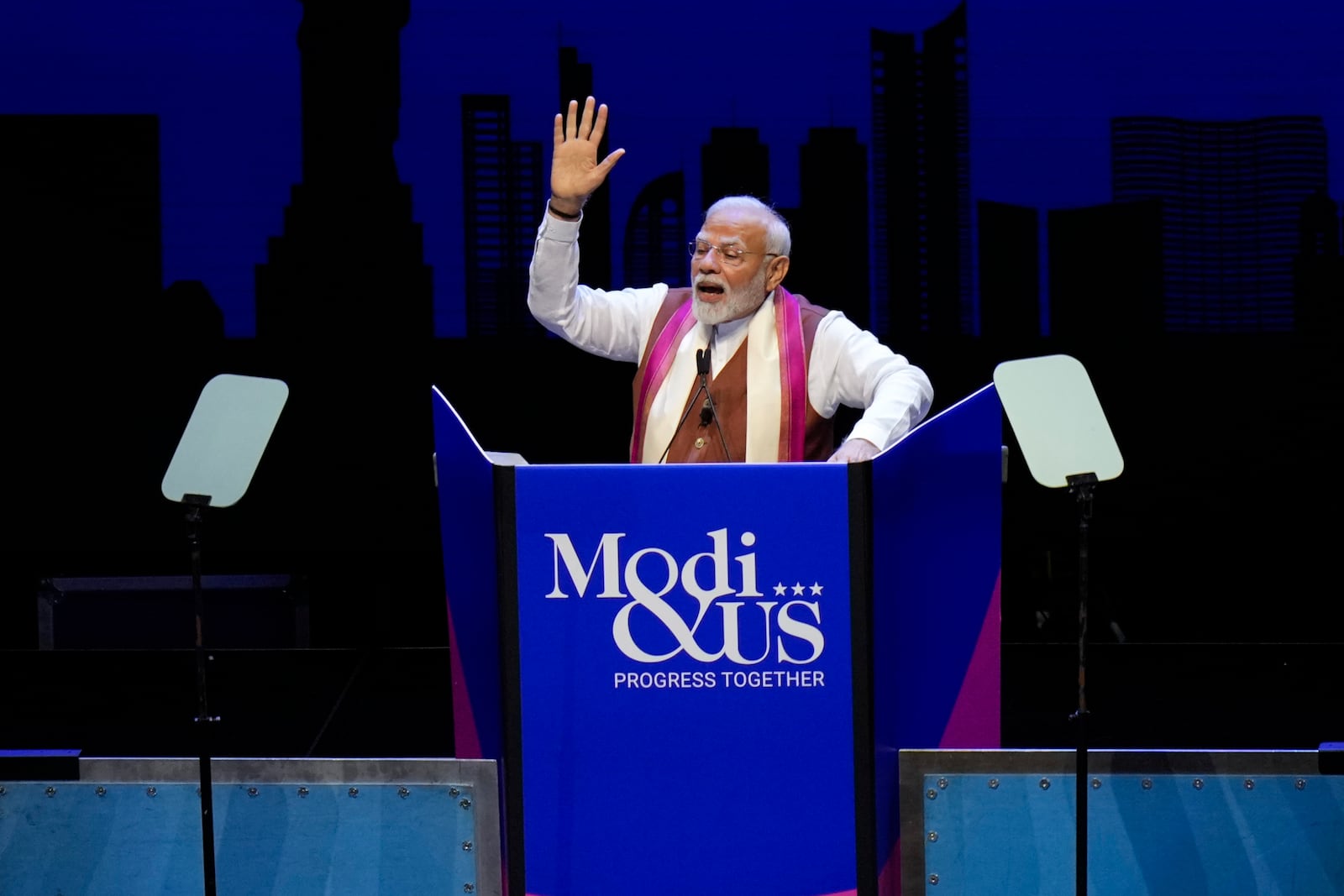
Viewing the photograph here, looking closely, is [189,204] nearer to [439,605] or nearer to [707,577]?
[439,605]

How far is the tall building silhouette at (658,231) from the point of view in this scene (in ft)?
15.5

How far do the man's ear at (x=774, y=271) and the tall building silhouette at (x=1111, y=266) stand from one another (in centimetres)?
206

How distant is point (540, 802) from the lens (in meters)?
2.15

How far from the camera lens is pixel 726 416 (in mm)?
2879

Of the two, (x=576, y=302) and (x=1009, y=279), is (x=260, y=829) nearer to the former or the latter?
(x=576, y=302)

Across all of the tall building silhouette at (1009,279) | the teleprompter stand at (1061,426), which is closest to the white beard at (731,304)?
the teleprompter stand at (1061,426)

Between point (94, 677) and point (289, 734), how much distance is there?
1.03 meters

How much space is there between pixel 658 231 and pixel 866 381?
80.5 inches

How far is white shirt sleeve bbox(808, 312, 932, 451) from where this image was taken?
2.50 metres

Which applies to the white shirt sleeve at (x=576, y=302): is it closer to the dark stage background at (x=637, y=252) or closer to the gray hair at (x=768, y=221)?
the gray hair at (x=768, y=221)

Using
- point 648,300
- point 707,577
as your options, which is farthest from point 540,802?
point 648,300

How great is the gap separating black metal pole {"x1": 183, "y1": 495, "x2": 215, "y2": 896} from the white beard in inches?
37.6

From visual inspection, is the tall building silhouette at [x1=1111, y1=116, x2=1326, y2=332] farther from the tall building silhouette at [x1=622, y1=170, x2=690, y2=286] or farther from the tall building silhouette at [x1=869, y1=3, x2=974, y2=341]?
the tall building silhouette at [x1=622, y1=170, x2=690, y2=286]

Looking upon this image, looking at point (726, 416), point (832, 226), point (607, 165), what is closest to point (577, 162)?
point (607, 165)
